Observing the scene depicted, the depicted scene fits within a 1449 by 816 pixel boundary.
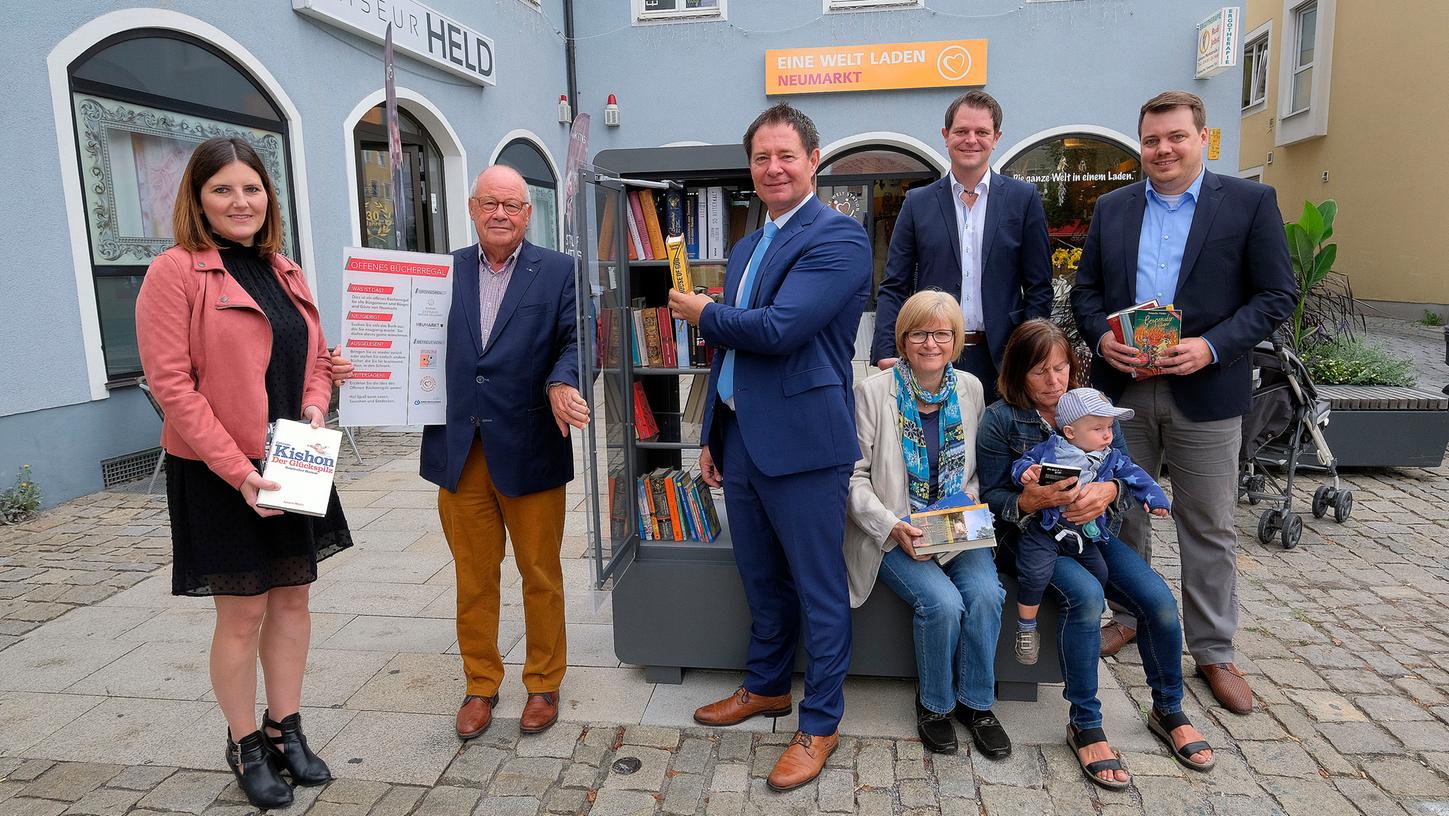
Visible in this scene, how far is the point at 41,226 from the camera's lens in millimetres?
5598

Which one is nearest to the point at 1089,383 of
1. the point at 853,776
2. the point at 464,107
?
the point at 853,776

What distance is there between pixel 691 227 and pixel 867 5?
377 inches

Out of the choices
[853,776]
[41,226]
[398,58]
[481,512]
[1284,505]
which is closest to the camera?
[853,776]

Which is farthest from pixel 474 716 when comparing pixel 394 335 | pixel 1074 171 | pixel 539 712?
pixel 1074 171

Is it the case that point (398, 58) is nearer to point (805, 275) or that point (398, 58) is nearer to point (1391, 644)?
point (805, 275)

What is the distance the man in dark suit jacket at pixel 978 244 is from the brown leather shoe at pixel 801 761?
60.9 inches

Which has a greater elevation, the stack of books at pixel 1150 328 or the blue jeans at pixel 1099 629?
the stack of books at pixel 1150 328

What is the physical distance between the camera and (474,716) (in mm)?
3096

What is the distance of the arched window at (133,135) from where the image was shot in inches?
236

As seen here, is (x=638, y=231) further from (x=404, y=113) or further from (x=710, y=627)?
(x=404, y=113)

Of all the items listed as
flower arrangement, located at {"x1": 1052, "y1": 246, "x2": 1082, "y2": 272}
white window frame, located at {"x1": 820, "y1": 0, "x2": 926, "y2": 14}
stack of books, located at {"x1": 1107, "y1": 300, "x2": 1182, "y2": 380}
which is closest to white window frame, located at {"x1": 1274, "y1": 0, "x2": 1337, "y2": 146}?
flower arrangement, located at {"x1": 1052, "y1": 246, "x2": 1082, "y2": 272}

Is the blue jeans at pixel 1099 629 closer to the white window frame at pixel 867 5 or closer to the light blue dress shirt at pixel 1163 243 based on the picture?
the light blue dress shirt at pixel 1163 243

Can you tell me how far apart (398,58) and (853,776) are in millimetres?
8335

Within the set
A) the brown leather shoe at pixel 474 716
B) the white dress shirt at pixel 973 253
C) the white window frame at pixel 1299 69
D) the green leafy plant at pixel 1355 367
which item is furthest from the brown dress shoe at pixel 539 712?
the white window frame at pixel 1299 69
